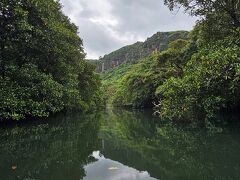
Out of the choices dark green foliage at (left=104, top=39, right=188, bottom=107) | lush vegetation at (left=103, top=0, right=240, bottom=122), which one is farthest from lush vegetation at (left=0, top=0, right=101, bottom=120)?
dark green foliage at (left=104, top=39, right=188, bottom=107)

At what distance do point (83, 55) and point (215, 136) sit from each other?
24.9 m

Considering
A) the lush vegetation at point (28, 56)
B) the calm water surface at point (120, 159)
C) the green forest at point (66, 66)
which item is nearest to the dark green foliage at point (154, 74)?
the green forest at point (66, 66)

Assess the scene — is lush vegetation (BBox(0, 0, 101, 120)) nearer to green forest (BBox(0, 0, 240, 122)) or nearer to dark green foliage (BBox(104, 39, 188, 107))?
green forest (BBox(0, 0, 240, 122))

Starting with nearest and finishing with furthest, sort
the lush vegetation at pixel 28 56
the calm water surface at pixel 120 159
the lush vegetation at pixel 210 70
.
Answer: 1. the calm water surface at pixel 120 159
2. the lush vegetation at pixel 210 70
3. the lush vegetation at pixel 28 56

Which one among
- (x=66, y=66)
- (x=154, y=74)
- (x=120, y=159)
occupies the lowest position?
(x=120, y=159)

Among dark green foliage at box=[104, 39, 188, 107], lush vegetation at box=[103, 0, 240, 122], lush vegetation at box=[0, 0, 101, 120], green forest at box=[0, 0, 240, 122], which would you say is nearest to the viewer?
lush vegetation at box=[103, 0, 240, 122]

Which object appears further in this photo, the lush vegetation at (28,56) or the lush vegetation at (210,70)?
the lush vegetation at (28,56)

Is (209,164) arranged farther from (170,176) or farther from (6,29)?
(6,29)

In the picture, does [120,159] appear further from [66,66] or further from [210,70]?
[66,66]

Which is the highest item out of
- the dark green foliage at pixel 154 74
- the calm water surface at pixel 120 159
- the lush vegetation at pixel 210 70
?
the dark green foliage at pixel 154 74

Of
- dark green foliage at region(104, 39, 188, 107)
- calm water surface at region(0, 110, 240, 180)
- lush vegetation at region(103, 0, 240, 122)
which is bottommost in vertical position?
calm water surface at region(0, 110, 240, 180)

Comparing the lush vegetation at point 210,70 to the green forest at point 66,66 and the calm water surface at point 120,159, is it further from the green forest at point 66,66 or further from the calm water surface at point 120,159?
the calm water surface at point 120,159

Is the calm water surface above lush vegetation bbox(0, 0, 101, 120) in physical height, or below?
below

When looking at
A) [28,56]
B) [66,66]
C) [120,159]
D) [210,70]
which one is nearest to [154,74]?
[66,66]
